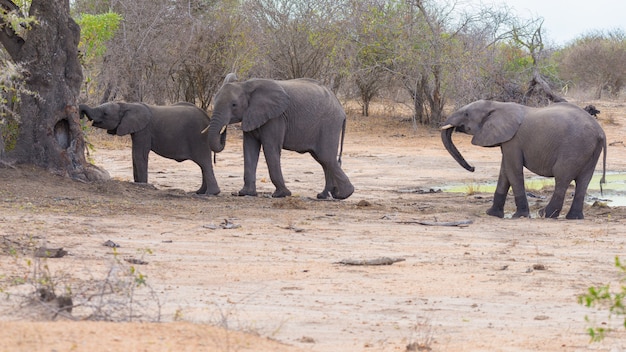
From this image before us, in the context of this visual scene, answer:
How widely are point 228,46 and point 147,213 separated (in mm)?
15026

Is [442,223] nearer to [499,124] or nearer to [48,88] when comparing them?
[499,124]

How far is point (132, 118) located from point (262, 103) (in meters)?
1.96

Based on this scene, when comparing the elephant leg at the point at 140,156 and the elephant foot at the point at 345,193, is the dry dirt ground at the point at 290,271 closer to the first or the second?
the elephant foot at the point at 345,193

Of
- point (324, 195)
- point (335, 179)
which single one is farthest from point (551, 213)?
point (324, 195)

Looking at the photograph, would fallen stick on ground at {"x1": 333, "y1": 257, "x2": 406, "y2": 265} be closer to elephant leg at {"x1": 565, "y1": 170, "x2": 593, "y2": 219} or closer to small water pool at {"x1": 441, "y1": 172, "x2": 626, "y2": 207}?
elephant leg at {"x1": 565, "y1": 170, "x2": 593, "y2": 219}

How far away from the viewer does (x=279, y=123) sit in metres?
14.9

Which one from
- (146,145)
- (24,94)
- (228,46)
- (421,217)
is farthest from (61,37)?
(228,46)

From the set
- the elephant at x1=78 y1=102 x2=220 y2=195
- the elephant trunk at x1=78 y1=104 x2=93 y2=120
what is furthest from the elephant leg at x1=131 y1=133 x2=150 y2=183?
the elephant trunk at x1=78 y1=104 x2=93 y2=120

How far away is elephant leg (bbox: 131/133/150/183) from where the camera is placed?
1514cm

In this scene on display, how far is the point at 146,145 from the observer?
50.4ft

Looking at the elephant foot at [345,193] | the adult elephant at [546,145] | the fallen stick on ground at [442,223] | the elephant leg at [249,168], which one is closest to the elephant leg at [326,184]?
the elephant foot at [345,193]

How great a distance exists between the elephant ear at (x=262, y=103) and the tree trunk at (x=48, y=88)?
241 cm

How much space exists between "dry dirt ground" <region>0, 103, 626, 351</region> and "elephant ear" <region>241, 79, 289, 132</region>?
115 centimetres

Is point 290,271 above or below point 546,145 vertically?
below
